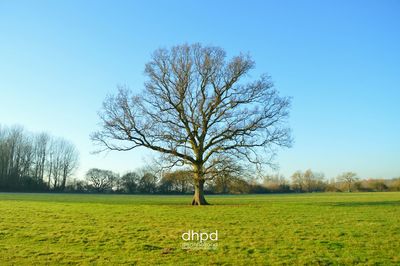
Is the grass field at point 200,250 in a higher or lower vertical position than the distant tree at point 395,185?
lower

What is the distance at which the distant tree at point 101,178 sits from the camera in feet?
387

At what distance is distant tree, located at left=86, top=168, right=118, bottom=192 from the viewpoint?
11782 centimetres

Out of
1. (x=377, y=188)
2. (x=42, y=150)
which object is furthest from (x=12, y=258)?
(x=377, y=188)

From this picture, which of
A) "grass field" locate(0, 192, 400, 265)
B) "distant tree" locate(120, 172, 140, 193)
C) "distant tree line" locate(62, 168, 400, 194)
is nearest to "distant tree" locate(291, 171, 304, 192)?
"distant tree line" locate(62, 168, 400, 194)

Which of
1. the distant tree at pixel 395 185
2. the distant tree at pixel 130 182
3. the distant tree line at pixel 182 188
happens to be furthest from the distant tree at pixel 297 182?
the distant tree at pixel 130 182

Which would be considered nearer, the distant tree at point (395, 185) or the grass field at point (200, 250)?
the grass field at point (200, 250)

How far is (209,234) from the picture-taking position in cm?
1457

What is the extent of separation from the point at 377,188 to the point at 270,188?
117 feet

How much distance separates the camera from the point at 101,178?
399 ft

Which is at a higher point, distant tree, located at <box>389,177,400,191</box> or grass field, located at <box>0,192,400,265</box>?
distant tree, located at <box>389,177,400,191</box>

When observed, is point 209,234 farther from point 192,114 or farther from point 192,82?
point 192,82

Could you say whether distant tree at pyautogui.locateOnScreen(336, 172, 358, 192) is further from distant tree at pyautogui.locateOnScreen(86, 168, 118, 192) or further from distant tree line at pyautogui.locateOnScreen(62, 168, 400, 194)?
distant tree at pyautogui.locateOnScreen(86, 168, 118, 192)

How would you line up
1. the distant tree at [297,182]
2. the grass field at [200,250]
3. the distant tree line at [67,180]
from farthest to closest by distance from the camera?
the distant tree at [297,182] < the distant tree line at [67,180] < the grass field at [200,250]

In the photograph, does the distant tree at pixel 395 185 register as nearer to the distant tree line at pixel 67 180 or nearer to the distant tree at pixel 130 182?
the distant tree line at pixel 67 180
